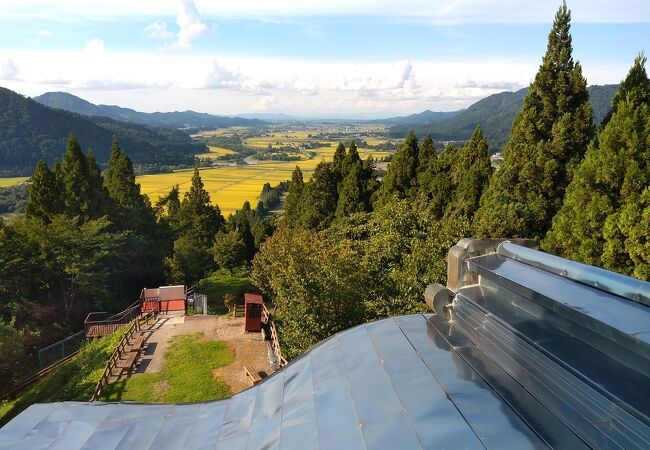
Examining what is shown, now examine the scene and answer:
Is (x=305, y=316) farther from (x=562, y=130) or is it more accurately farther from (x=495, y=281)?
(x=562, y=130)

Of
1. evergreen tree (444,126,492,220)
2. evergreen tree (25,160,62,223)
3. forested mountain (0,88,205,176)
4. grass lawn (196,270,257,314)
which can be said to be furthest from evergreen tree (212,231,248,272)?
forested mountain (0,88,205,176)

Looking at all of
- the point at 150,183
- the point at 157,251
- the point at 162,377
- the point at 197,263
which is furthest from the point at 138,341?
the point at 150,183

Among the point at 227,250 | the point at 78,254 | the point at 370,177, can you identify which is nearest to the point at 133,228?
the point at 227,250

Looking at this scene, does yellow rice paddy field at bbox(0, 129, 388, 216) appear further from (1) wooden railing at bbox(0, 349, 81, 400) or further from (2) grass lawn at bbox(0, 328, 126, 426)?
(2) grass lawn at bbox(0, 328, 126, 426)

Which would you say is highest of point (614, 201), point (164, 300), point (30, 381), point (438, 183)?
point (614, 201)

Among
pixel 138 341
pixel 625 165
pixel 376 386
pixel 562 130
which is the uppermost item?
pixel 562 130

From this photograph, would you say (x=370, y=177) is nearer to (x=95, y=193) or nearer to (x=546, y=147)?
(x=546, y=147)
